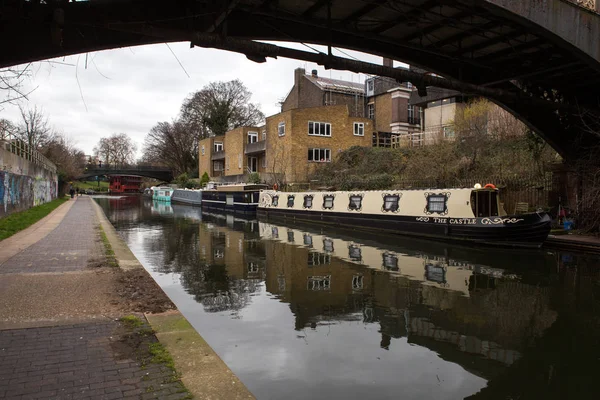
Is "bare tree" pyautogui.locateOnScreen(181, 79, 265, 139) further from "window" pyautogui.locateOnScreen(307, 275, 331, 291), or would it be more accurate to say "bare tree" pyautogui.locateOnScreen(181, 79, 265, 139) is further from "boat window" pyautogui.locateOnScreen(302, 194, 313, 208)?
"window" pyautogui.locateOnScreen(307, 275, 331, 291)

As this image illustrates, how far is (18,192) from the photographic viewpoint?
70.0 ft

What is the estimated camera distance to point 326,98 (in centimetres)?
4141

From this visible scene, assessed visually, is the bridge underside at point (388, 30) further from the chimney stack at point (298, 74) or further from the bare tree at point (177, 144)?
the bare tree at point (177, 144)

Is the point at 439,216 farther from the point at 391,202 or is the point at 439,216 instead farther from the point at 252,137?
the point at 252,137

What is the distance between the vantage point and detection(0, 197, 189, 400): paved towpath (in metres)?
3.43

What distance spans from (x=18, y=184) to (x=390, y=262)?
18.7m

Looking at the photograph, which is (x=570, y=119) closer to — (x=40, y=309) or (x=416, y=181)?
(x=416, y=181)

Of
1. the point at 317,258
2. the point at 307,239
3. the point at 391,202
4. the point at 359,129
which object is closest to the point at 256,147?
the point at 359,129

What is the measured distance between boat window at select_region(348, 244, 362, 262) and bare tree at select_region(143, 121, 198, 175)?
4889 centimetres

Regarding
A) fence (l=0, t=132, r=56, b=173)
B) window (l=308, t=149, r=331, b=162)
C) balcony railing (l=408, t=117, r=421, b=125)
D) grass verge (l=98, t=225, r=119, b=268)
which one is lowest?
grass verge (l=98, t=225, r=119, b=268)

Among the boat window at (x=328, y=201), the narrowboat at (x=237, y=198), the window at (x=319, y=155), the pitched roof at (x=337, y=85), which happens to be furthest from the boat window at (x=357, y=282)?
the pitched roof at (x=337, y=85)

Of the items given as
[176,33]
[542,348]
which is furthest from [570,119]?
[176,33]

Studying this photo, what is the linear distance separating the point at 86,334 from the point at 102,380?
1.28 metres

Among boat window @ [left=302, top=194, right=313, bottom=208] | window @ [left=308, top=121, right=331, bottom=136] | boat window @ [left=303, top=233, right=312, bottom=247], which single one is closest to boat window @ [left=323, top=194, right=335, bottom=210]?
boat window @ [left=302, top=194, right=313, bottom=208]
